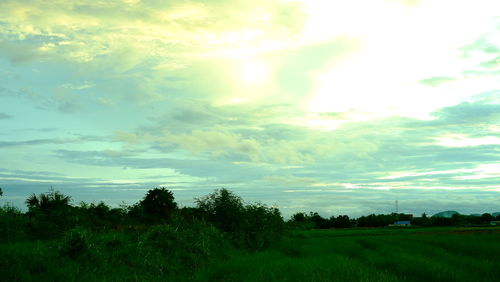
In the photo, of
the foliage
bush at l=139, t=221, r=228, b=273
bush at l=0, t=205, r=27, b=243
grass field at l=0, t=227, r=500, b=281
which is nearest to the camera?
grass field at l=0, t=227, r=500, b=281

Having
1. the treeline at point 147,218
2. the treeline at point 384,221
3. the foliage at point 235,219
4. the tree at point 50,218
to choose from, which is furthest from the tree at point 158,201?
the treeline at point 384,221

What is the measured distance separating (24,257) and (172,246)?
6.35m

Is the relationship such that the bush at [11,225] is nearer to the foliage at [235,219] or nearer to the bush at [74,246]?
the bush at [74,246]

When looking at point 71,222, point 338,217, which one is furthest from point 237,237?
point 338,217

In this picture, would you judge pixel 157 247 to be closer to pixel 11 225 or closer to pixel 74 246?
pixel 74 246

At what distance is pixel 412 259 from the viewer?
18.3 meters

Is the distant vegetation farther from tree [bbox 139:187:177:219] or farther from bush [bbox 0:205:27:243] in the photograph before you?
tree [bbox 139:187:177:219]

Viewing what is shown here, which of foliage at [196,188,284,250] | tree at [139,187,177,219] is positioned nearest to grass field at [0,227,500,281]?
foliage at [196,188,284,250]

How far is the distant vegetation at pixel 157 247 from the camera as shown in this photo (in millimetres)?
13633

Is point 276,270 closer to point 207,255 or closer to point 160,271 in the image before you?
point 160,271

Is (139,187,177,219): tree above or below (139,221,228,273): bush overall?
above

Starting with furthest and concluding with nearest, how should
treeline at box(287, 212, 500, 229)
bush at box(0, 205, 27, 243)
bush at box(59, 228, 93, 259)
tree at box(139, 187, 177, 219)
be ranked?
treeline at box(287, 212, 500, 229)
tree at box(139, 187, 177, 219)
bush at box(0, 205, 27, 243)
bush at box(59, 228, 93, 259)

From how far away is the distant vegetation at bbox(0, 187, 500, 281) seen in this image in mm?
13633

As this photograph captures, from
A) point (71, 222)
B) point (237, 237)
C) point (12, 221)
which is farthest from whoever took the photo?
point (237, 237)
